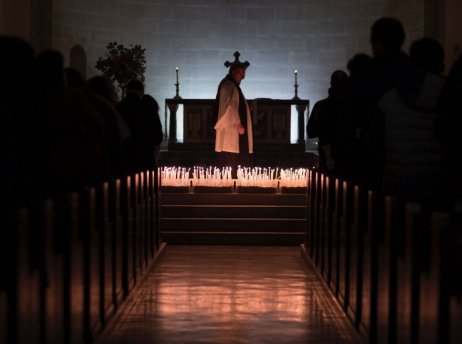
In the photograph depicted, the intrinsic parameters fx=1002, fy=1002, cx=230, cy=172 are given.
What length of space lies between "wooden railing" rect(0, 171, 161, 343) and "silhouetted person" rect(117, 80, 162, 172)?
6.82 feet

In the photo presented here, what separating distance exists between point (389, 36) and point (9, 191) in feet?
8.52

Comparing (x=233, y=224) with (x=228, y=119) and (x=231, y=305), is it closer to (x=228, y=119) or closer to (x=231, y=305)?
(x=228, y=119)

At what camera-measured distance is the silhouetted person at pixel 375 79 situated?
6148mm

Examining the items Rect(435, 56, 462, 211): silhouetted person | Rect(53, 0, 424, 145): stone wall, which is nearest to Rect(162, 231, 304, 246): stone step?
Rect(435, 56, 462, 211): silhouetted person

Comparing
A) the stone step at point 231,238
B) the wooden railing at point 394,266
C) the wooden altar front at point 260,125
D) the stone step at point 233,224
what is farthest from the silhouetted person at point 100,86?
the wooden altar front at point 260,125

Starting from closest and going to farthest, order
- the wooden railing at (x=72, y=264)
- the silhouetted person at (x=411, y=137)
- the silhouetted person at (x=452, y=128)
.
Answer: the wooden railing at (x=72, y=264) < the silhouetted person at (x=452, y=128) < the silhouetted person at (x=411, y=137)

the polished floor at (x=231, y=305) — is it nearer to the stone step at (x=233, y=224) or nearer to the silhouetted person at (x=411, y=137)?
the silhouetted person at (x=411, y=137)

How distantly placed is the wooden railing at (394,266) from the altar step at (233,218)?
3438 millimetres

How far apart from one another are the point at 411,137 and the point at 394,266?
1.18 meters

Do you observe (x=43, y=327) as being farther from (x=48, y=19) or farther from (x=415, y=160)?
(x=48, y=19)

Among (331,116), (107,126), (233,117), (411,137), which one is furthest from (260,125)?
(411,137)

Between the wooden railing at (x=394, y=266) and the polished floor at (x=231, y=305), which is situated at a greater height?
the wooden railing at (x=394, y=266)

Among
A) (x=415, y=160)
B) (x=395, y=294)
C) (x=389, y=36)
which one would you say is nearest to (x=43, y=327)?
(x=395, y=294)

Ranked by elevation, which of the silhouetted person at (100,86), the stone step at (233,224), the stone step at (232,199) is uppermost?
the silhouetted person at (100,86)
